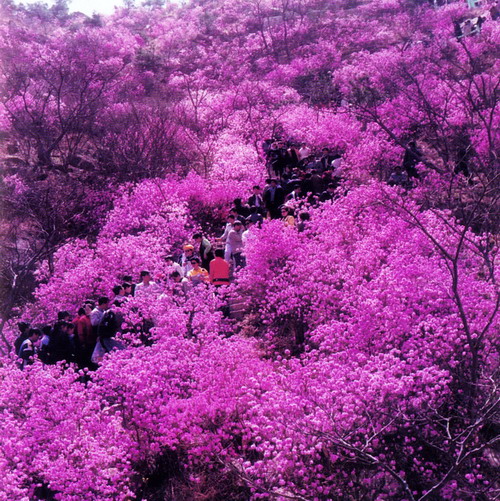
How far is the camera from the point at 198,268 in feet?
43.7

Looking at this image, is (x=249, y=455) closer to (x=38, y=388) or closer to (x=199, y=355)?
(x=199, y=355)

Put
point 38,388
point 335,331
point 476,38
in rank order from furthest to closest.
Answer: point 476,38, point 335,331, point 38,388

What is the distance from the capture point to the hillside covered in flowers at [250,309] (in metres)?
8.43

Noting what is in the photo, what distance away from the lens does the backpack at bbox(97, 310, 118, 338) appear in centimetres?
1085

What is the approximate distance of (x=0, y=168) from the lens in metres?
26.4

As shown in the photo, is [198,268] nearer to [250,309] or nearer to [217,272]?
[217,272]

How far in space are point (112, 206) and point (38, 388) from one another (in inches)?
584

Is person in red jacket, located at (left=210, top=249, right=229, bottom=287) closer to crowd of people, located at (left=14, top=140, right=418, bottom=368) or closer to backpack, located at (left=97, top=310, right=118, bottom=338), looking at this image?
crowd of people, located at (left=14, top=140, right=418, bottom=368)

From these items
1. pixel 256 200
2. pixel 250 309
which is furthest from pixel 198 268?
pixel 256 200

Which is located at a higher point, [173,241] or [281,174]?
[281,174]

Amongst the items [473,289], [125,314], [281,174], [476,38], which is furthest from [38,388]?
[476,38]

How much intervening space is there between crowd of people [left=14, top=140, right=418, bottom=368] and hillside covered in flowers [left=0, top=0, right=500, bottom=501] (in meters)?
0.05

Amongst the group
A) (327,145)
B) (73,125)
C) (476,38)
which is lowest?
(327,145)

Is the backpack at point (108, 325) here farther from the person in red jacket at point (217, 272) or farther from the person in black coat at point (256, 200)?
the person in black coat at point (256, 200)
